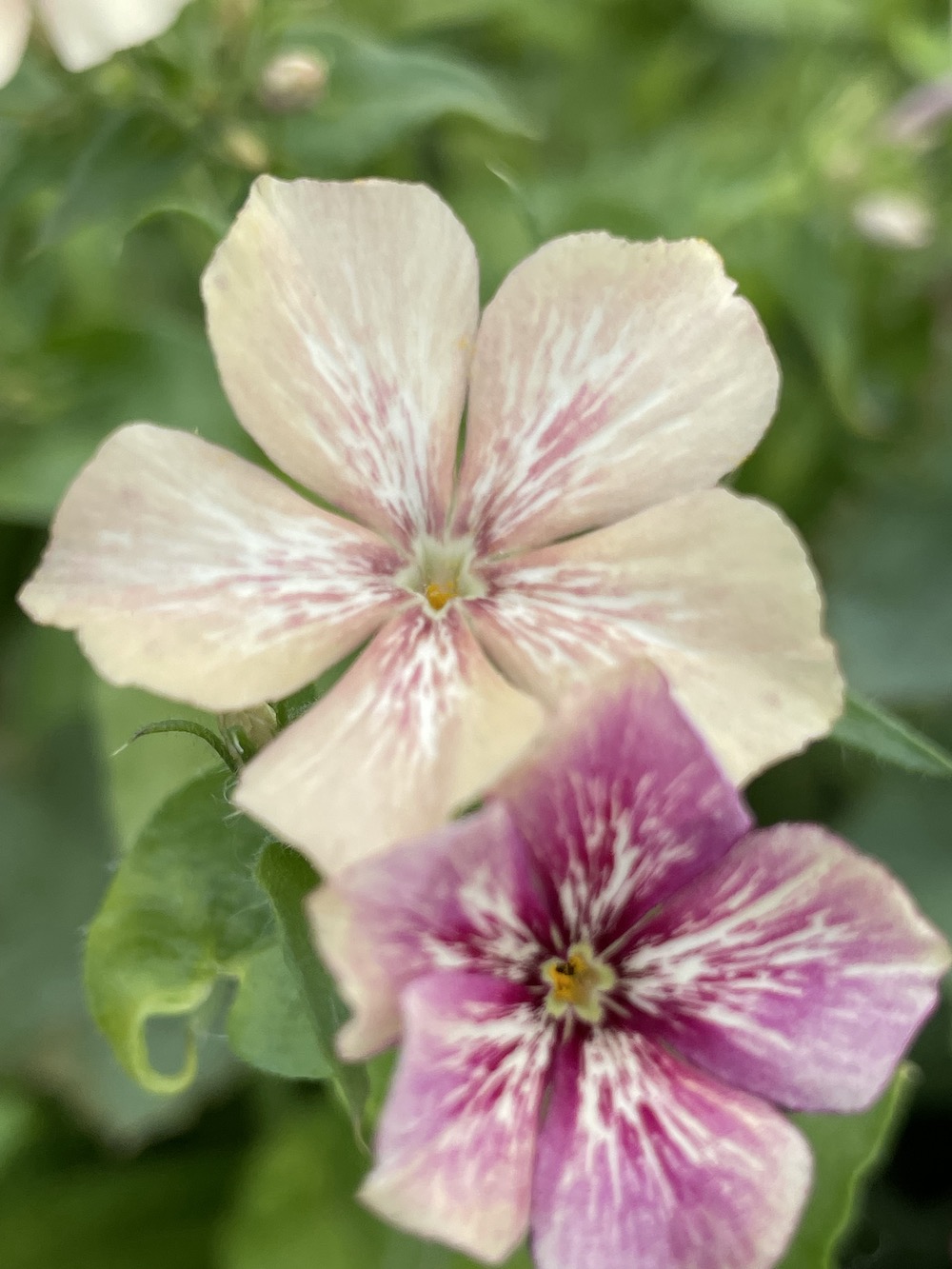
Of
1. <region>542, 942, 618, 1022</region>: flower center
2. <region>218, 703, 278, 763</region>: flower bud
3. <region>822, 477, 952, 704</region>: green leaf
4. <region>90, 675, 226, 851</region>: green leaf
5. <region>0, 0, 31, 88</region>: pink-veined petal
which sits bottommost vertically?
<region>90, 675, 226, 851</region>: green leaf

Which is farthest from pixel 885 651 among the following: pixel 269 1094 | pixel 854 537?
pixel 269 1094

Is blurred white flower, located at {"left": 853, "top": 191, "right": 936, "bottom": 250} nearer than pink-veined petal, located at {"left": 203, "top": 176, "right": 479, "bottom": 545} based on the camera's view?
No

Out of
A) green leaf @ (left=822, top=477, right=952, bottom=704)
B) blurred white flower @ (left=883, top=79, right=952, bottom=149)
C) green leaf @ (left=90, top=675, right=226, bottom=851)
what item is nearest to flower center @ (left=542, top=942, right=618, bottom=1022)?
green leaf @ (left=90, top=675, right=226, bottom=851)

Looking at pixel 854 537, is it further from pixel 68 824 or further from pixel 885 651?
pixel 68 824

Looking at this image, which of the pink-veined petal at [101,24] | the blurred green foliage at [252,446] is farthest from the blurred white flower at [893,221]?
the pink-veined petal at [101,24]

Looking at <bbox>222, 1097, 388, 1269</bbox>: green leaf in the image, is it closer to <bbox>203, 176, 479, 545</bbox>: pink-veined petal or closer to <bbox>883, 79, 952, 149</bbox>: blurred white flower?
<bbox>203, 176, 479, 545</bbox>: pink-veined petal

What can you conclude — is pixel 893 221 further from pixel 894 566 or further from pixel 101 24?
pixel 101 24

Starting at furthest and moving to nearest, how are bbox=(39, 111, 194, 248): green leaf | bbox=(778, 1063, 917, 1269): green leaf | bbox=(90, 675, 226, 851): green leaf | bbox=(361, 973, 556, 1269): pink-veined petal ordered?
1. bbox=(90, 675, 226, 851): green leaf
2. bbox=(39, 111, 194, 248): green leaf
3. bbox=(778, 1063, 917, 1269): green leaf
4. bbox=(361, 973, 556, 1269): pink-veined petal
